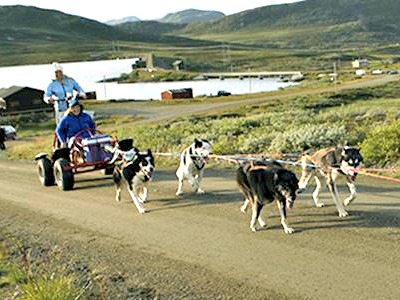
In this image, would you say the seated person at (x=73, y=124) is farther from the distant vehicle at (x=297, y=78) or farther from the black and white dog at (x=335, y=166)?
the distant vehicle at (x=297, y=78)

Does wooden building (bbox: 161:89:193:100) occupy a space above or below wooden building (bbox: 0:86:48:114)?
below

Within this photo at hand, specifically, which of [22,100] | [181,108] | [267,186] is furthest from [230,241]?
[22,100]

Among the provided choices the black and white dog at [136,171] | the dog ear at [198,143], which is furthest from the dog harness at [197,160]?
the black and white dog at [136,171]

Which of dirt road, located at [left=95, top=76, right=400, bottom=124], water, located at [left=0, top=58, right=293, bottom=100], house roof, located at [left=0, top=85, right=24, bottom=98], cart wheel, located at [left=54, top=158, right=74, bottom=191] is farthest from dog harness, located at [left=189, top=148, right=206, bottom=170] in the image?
water, located at [left=0, top=58, right=293, bottom=100]

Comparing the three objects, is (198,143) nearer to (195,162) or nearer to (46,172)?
(195,162)

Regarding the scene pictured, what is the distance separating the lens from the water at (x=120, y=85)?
123 metres

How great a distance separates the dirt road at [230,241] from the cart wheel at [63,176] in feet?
2.02

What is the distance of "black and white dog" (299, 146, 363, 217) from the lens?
31.8 ft

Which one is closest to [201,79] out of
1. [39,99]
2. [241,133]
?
[39,99]

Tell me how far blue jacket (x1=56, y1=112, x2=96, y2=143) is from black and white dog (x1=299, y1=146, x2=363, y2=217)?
6.65 m

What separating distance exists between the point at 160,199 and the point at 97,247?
10.7 ft

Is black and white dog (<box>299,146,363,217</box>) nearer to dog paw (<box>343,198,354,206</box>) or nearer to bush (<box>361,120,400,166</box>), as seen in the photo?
dog paw (<box>343,198,354,206</box>)

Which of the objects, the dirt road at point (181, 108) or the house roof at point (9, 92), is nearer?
the dirt road at point (181, 108)

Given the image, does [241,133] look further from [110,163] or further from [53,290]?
[53,290]
